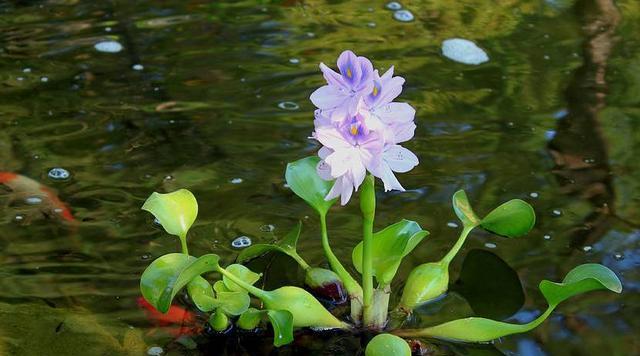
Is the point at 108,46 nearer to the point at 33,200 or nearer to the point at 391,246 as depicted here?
the point at 33,200

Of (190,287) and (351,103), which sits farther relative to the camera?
(190,287)

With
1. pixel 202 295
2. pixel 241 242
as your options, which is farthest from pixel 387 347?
pixel 241 242

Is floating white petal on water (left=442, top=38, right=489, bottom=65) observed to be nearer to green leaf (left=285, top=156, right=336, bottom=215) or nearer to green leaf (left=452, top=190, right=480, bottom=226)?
green leaf (left=452, top=190, right=480, bottom=226)

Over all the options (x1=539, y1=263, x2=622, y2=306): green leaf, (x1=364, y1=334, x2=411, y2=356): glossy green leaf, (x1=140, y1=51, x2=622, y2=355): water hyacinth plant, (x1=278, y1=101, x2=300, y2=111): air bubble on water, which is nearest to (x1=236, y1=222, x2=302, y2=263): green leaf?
(x1=140, y1=51, x2=622, y2=355): water hyacinth plant

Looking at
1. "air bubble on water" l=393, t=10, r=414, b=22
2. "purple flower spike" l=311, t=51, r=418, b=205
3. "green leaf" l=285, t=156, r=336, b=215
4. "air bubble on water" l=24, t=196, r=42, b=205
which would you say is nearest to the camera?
"purple flower spike" l=311, t=51, r=418, b=205

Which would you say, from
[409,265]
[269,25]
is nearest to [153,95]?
[269,25]

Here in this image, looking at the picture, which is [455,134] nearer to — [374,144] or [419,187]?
[419,187]
